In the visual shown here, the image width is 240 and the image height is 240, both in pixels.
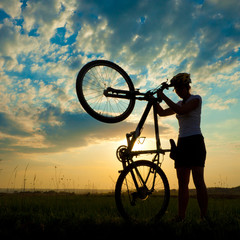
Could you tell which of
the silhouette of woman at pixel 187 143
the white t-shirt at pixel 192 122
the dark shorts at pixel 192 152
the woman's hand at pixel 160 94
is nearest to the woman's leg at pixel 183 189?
the silhouette of woman at pixel 187 143

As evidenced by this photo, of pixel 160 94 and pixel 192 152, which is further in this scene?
pixel 160 94

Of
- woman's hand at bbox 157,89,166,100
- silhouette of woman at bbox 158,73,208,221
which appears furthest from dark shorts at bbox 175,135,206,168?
woman's hand at bbox 157,89,166,100

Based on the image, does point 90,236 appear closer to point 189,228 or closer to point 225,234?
point 189,228

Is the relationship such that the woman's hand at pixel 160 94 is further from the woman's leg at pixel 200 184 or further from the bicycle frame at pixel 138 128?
the woman's leg at pixel 200 184

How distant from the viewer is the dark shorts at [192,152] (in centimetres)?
444

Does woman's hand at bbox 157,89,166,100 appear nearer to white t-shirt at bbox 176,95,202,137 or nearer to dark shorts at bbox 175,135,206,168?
white t-shirt at bbox 176,95,202,137

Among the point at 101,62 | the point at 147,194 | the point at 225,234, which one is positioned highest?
the point at 101,62

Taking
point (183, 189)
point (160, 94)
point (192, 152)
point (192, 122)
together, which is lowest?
point (183, 189)

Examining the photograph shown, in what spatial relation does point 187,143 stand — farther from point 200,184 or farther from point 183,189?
point 183,189

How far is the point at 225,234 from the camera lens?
11.0ft

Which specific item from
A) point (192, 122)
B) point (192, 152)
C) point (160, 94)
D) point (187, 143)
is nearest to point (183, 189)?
A: point (192, 152)

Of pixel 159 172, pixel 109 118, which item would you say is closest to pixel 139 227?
pixel 159 172

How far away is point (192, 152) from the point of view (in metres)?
4.48

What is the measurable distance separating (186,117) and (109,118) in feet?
4.93
